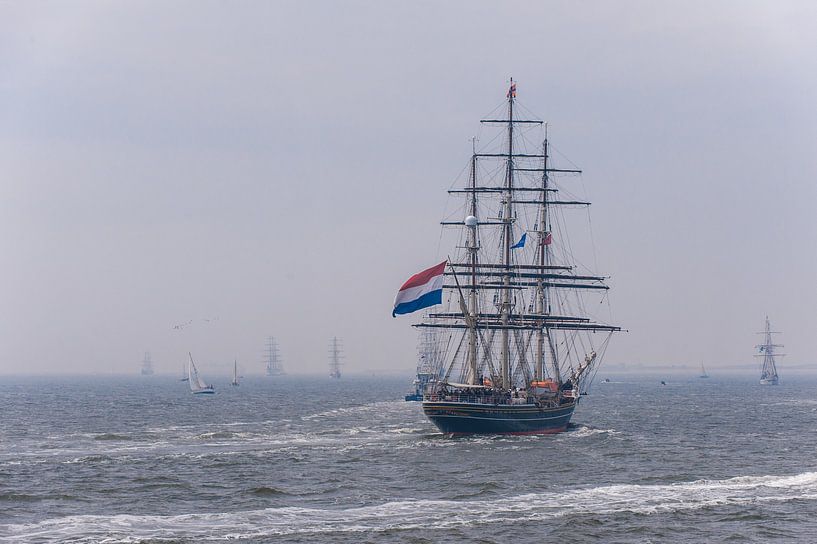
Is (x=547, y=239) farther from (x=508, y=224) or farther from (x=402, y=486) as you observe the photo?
(x=402, y=486)

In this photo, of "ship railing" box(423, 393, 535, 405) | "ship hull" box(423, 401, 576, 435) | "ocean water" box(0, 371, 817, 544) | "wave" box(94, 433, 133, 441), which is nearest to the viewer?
"ocean water" box(0, 371, 817, 544)

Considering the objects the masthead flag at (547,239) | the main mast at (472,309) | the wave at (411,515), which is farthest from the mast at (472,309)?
the wave at (411,515)

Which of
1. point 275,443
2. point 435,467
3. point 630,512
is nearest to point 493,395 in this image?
point 275,443

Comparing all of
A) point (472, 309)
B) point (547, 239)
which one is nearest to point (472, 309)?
point (472, 309)

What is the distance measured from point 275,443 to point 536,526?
137 feet

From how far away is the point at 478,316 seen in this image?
4102 inches

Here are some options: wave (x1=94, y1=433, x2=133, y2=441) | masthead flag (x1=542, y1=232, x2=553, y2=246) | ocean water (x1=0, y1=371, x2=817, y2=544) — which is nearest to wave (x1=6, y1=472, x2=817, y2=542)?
ocean water (x1=0, y1=371, x2=817, y2=544)

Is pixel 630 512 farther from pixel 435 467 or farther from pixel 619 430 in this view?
pixel 619 430

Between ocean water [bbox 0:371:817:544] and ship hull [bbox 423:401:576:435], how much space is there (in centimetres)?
222

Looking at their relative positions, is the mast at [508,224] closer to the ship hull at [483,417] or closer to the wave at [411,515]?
the ship hull at [483,417]

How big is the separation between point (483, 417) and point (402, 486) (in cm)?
3261

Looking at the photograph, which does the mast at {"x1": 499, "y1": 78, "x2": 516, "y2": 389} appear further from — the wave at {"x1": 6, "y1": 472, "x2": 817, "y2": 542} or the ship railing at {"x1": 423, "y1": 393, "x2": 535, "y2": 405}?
the wave at {"x1": 6, "y1": 472, "x2": 817, "y2": 542}

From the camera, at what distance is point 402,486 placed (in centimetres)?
5822

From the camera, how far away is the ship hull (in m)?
89.5
